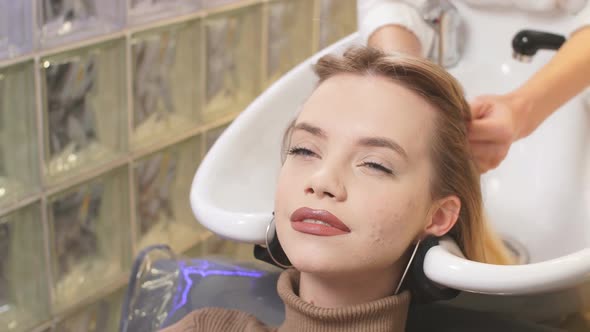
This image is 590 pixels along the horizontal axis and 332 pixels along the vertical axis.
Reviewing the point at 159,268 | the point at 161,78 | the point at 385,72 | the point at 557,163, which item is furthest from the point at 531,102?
the point at 161,78

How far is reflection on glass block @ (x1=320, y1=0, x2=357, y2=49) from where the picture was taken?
2.28 m

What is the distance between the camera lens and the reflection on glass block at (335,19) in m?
2.28

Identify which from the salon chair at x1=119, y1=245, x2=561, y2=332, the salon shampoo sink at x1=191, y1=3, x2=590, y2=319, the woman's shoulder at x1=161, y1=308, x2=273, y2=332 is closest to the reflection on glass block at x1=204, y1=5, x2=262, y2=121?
the salon shampoo sink at x1=191, y1=3, x2=590, y2=319

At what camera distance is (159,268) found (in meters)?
1.24

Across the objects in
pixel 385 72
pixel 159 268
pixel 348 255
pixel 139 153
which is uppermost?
pixel 385 72

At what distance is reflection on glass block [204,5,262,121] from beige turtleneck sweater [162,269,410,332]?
1.04 metres

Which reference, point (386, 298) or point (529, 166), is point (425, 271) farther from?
point (529, 166)

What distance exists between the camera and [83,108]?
66.8 inches

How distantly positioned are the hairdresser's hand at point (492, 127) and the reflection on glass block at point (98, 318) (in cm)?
104

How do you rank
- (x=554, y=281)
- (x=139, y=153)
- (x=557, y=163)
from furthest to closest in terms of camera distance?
1. (x=139, y=153)
2. (x=557, y=163)
3. (x=554, y=281)

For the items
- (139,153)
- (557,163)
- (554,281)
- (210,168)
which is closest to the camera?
(554,281)

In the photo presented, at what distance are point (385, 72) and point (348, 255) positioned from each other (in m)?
0.22

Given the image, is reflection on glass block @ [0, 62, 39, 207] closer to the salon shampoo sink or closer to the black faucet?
the salon shampoo sink

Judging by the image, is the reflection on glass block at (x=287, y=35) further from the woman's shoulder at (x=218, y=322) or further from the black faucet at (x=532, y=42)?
the woman's shoulder at (x=218, y=322)
